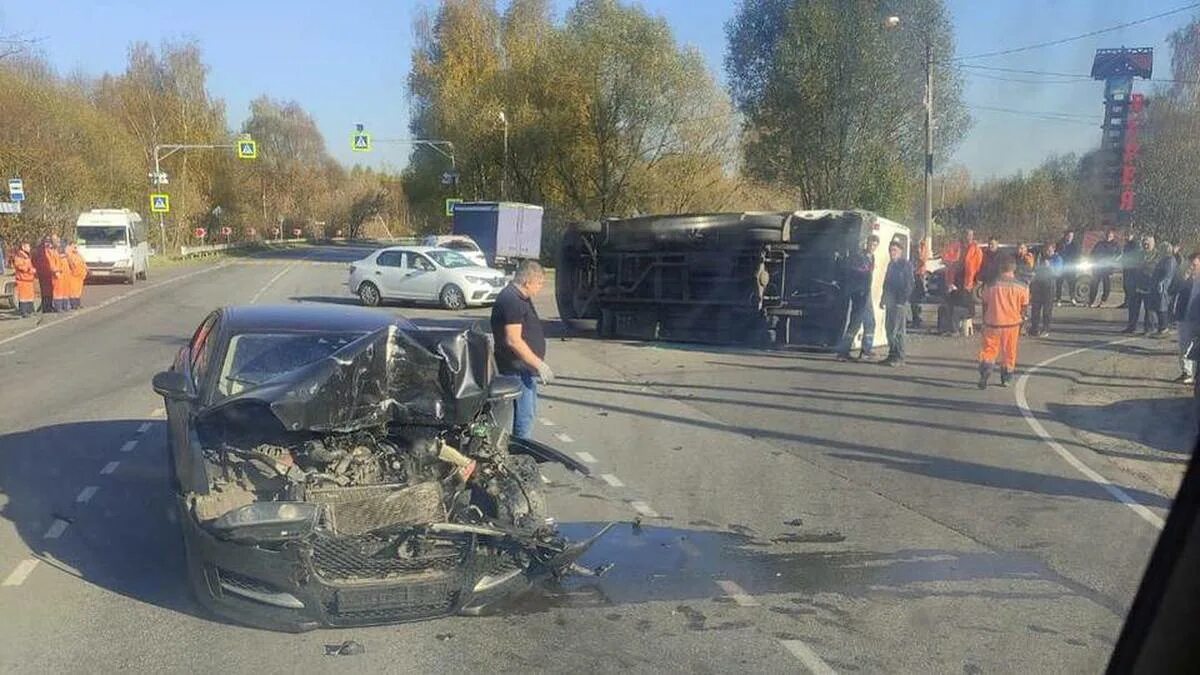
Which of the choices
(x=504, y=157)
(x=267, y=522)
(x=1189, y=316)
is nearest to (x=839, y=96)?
(x=1189, y=316)

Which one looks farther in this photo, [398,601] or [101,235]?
[101,235]

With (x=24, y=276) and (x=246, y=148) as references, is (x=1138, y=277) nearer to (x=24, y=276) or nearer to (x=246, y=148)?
(x=24, y=276)

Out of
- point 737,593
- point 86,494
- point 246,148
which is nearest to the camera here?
point 737,593

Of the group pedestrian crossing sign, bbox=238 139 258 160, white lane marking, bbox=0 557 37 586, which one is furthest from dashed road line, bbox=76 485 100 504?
pedestrian crossing sign, bbox=238 139 258 160

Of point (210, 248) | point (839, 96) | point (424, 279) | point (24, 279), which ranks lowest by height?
point (24, 279)

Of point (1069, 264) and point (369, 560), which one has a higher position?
point (1069, 264)

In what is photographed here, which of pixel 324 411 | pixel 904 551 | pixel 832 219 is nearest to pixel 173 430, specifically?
pixel 324 411

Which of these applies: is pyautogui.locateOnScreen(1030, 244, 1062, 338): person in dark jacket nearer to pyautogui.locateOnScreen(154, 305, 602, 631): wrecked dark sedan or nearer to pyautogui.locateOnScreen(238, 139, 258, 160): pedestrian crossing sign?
pyautogui.locateOnScreen(154, 305, 602, 631): wrecked dark sedan

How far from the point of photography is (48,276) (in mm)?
23312

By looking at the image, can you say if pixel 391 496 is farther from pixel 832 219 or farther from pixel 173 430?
pixel 832 219

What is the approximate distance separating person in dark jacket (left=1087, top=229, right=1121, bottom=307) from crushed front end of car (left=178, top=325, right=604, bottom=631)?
13.6m

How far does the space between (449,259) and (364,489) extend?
69.7ft

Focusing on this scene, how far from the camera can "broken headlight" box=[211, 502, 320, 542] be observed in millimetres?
4688

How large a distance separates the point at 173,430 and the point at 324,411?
5.36ft
